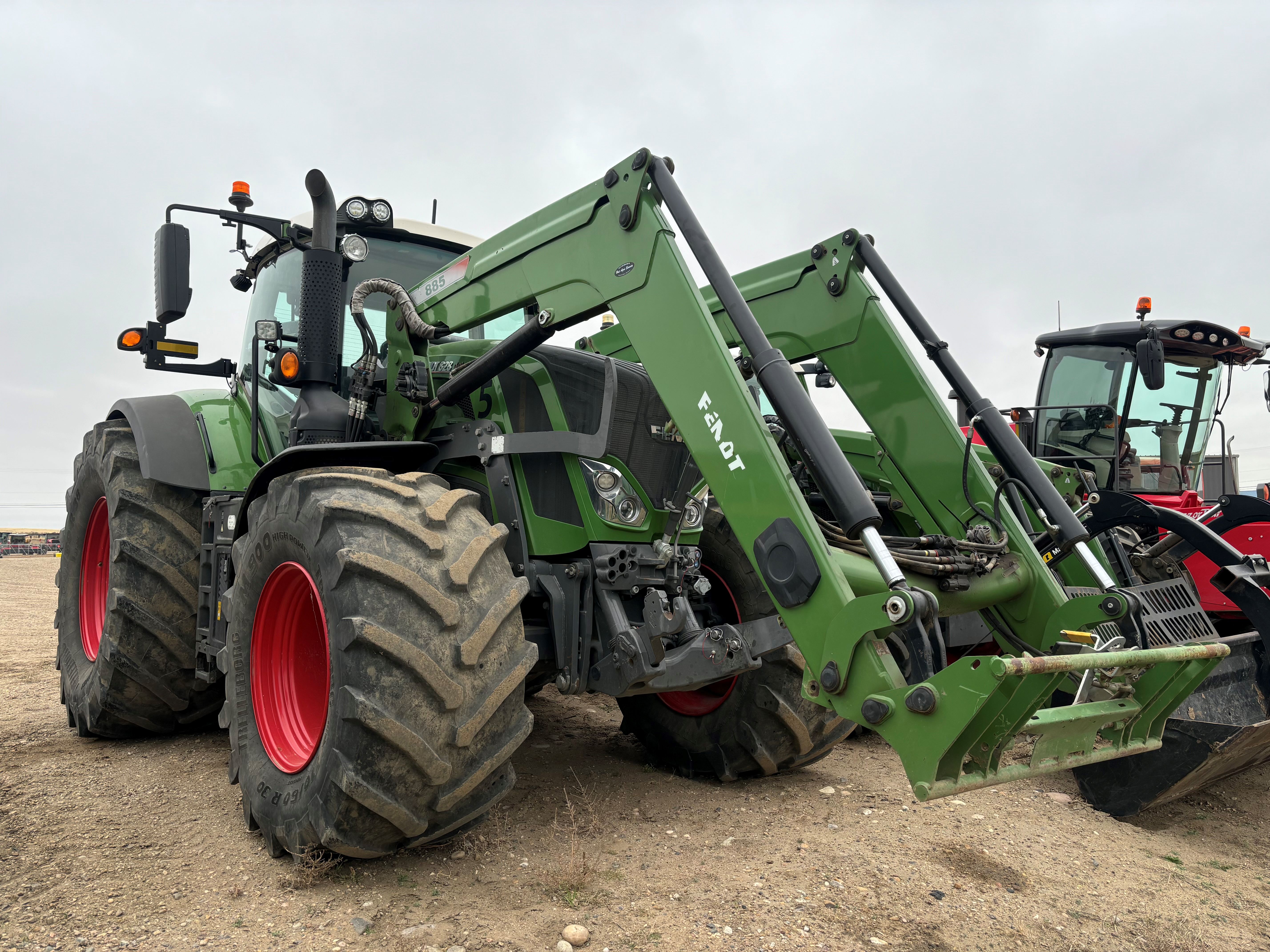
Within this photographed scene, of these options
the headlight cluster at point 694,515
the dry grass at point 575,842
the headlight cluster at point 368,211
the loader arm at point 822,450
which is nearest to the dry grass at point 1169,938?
the loader arm at point 822,450

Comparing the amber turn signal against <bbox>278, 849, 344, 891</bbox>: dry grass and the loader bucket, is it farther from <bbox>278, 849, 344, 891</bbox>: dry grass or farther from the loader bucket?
the loader bucket

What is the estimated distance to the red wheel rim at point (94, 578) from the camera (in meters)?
5.25

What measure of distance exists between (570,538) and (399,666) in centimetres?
101

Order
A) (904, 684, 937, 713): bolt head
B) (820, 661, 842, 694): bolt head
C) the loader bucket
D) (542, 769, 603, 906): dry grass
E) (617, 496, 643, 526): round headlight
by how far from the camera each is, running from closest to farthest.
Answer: (904, 684, 937, 713): bolt head, (820, 661, 842, 694): bolt head, (542, 769, 603, 906): dry grass, (617, 496, 643, 526): round headlight, the loader bucket

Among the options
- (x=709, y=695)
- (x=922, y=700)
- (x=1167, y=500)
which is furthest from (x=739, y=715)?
(x=1167, y=500)

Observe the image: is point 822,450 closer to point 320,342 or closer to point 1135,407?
point 320,342

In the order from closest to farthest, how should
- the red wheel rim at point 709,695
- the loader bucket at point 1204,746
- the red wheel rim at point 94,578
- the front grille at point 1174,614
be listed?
the loader bucket at point 1204,746, the red wheel rim at point 709,695, the front grille at point 1174,614, the red wheel rim at point 94,578

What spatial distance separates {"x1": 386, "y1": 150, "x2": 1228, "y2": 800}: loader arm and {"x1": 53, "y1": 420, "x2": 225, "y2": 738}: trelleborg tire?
148 centimetres

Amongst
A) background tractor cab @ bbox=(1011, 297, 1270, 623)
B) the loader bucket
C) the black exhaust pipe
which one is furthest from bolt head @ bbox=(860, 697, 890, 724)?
background tractor cab @ bbox=(1011, 297, 1270, 623)

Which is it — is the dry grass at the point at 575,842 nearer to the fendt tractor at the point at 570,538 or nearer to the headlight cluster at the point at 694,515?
the fendt tractor at the point at 570,538

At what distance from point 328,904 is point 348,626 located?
88 centimetres

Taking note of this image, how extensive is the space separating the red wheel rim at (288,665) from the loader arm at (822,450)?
35.8 inches

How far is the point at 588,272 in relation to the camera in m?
3.23

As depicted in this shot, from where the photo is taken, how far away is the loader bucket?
3.80 m
